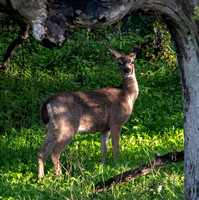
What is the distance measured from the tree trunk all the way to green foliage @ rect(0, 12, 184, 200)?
861 mm

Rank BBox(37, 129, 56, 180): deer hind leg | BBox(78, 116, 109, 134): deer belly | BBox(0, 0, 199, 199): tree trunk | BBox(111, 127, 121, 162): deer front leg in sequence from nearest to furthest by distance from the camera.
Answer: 1. BBox(0, 0, 199, 199): tree trunk
2. BBox(37, 129, 56, 180): deer hind leg
3. BBox(78, 116, 109, 134): deer belly
4. BBox(111, 127, 121, 162): deer front leg

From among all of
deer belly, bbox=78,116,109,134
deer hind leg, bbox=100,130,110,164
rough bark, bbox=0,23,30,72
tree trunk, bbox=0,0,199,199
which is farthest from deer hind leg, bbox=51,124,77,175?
rough bark, bbox=0,23,30,72

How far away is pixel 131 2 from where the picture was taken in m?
4.02

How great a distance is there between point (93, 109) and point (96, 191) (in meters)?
2.45

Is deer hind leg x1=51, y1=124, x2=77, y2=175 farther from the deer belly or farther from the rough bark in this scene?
the rough bark

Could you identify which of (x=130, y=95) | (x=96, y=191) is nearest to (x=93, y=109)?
(x=130, y=95)

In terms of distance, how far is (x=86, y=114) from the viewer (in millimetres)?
7633

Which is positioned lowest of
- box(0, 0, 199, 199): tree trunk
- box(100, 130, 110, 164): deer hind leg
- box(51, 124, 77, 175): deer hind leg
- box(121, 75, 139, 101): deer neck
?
box(100, 130, 110, 164): deer hind leg

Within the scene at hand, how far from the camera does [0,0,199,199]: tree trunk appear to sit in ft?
12.7

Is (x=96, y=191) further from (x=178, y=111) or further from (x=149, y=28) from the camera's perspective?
(x=178, y=111)

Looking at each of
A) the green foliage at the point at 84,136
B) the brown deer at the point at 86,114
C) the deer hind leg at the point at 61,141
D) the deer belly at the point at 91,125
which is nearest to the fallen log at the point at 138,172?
the green foliage at the point at 84,136

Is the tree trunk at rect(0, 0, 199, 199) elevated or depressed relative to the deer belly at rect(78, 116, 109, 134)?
elevated

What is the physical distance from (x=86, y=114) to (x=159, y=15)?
3447 mm

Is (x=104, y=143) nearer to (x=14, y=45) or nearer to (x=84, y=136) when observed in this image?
(x=84, y=136)
